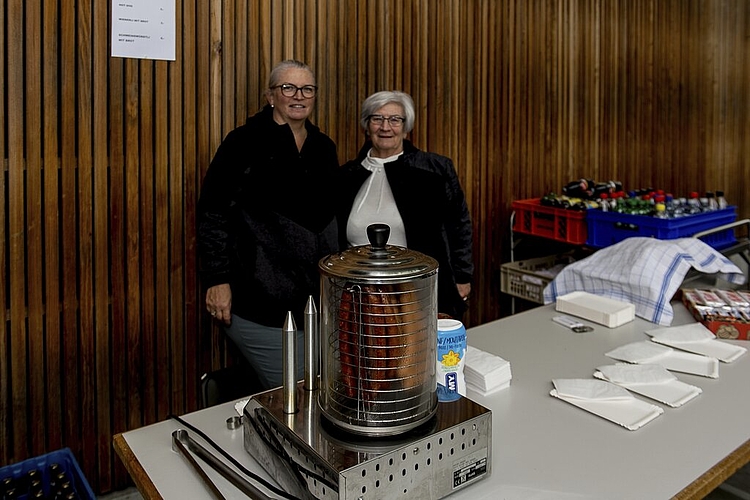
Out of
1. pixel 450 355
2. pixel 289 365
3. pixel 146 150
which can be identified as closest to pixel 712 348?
pixel 450 355

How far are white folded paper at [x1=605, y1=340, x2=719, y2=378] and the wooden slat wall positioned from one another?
2005mm

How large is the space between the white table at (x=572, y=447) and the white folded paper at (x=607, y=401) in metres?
0.02

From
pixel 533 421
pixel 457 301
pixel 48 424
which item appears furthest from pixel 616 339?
pixel 48 424

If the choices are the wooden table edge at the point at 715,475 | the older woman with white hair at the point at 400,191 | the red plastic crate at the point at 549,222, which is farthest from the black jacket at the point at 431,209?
the wooden table edge at the point at 715,475

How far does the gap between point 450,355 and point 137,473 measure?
0.78 metres

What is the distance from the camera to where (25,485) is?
2111 mm

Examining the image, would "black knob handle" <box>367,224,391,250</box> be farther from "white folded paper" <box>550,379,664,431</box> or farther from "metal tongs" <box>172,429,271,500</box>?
"white folded paper" <box>550,379,664,431</box>

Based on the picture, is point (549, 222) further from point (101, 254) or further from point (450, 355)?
point (450, 355)

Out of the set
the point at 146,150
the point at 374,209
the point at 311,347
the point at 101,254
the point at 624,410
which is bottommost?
the point at 624,410

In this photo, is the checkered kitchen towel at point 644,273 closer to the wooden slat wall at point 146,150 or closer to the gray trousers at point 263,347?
the gray trousers at point 263,347

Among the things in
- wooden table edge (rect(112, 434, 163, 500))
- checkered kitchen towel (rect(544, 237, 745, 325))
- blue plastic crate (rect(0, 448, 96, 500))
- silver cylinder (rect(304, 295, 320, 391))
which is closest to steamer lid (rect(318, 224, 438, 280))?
silver cylinder (rect(304, 295, 320, 391))

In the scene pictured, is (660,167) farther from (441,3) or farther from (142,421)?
(142,421)

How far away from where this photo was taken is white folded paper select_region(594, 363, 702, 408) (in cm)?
179

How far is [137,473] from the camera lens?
145 centimetres
